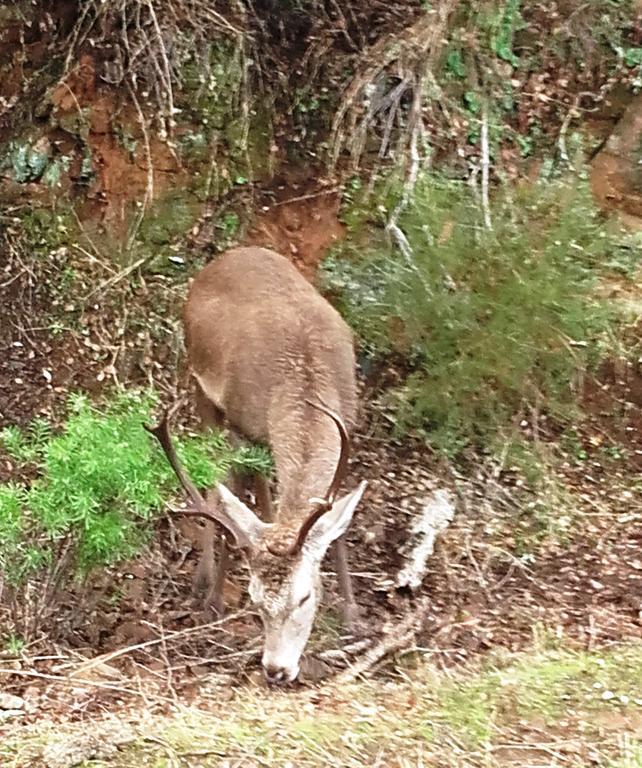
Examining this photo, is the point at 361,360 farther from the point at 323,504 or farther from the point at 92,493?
the point at 92,493

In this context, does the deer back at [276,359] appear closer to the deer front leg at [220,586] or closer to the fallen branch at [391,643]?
the deer front leg at [220,586]

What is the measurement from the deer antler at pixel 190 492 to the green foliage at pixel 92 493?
12 centimetres

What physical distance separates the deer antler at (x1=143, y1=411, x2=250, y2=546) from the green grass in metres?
0.61

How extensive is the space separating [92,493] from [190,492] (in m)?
0.36

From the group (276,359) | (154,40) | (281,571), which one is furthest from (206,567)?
(154,40)

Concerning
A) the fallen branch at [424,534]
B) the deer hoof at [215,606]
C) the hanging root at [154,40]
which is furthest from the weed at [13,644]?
the hanging root at [154,40]

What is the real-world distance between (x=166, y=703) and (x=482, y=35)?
496cm

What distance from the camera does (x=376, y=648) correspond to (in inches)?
205

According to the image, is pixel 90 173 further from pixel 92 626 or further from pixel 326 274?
pixel 92 626

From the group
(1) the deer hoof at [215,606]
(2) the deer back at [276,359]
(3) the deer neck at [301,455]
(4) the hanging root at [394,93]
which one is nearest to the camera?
(3) the deer neck at [301,455]

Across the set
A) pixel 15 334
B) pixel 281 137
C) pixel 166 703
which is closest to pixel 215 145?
pixel 281 137

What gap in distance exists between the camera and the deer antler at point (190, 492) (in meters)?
4.47

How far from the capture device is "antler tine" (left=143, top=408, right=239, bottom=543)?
4469mm

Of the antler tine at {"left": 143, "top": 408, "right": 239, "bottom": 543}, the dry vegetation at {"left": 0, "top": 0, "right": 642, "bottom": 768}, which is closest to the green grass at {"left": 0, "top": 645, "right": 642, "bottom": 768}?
the dry vegetation at {"left": 0, "top": 0, "right": 642, "bottom": 768}
